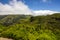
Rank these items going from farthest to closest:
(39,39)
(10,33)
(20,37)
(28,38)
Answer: (10,33) < (20,37) < (28,38) < (39,39)

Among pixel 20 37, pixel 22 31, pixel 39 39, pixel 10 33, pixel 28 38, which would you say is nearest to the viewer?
pixel 39 39

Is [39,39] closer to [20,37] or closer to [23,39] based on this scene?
[23,39]

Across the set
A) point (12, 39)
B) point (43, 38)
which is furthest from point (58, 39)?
point (12, 39)

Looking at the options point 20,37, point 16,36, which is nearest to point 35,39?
point 20,37

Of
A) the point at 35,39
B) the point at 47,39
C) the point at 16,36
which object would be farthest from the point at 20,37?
the point at 47,39

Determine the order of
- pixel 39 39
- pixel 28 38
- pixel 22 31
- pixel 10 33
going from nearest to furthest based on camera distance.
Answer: pixel 39 39, pixel 28 38, pixel 22 31, pixel 10 33

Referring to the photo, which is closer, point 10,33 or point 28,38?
point 28,38

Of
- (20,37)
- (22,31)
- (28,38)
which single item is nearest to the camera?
(28,38)

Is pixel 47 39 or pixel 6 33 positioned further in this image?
pixel 6 33
